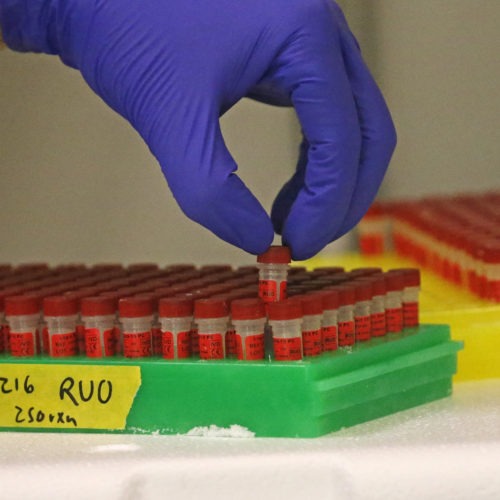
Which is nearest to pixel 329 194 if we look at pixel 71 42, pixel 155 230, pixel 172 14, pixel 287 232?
pixel 287 232

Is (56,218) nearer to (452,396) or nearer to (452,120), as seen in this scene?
(452,120)

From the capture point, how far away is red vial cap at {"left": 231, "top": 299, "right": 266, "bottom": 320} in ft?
3.02

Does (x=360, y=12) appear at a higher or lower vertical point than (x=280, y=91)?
higher

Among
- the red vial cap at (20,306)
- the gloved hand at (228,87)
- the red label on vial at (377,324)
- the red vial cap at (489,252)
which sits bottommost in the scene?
the red label on vial at (377,324)

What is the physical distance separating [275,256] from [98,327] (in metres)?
0.17

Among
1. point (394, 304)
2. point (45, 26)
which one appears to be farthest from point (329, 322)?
point (45, 26)

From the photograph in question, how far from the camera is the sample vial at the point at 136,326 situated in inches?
37.5

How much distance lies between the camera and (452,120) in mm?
2027

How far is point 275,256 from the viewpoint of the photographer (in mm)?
975

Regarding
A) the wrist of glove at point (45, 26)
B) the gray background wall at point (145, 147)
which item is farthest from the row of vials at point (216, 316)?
the gray background wall at point (145, 147)

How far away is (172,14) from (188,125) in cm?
11

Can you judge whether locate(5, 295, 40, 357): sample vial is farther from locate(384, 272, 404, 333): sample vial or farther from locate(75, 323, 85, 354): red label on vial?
locate(384, 272, 404, 333): sample vial

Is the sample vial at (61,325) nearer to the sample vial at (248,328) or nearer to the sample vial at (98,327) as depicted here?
the sample vial at (98,327)

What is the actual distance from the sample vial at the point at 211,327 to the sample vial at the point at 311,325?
70mm
